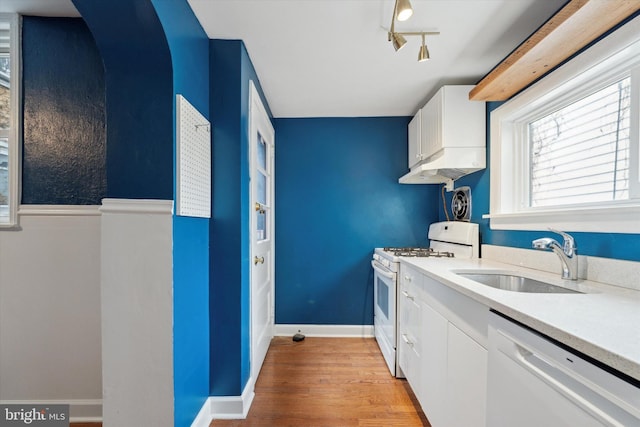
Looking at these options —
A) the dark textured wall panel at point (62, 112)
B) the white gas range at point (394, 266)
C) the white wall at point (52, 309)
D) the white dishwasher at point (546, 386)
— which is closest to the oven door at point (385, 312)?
the white gas range at point (394, 266)

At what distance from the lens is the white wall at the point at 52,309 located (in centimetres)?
151

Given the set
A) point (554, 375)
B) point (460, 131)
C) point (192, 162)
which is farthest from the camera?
point (460, 131)

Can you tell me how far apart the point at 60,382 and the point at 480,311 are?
2.33 meters

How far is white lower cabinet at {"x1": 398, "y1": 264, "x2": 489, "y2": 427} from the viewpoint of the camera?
40.5 inches

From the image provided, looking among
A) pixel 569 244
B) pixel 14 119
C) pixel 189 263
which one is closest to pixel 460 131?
pixel 569 244

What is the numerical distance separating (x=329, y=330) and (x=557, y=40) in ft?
9.21

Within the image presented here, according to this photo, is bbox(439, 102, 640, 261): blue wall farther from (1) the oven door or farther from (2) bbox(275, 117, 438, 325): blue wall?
(1) the oven door

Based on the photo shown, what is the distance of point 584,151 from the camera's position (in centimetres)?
140

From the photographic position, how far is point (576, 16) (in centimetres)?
108

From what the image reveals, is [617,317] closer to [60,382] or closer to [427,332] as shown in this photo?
[427,332]

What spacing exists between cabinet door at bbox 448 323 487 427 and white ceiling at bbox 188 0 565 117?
167 centimetres

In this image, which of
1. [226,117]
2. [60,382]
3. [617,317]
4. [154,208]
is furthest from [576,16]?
[60,382]

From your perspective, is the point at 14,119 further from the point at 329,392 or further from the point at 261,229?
the point at 329,392

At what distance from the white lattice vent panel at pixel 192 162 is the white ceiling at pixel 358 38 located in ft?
2.03
